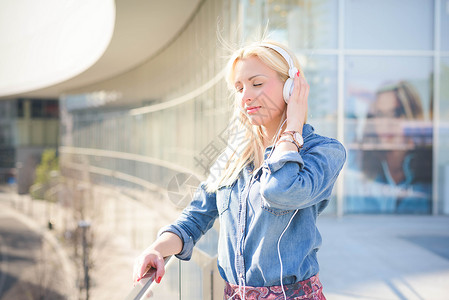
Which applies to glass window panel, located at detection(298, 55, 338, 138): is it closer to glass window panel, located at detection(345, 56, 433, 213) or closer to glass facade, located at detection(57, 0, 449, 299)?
glass facade, located at detection(57, 0, 449, 299)

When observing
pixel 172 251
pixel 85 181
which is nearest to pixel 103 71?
pixel 85 181

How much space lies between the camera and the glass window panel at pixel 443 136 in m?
9.22

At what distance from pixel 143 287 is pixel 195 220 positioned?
39 cm

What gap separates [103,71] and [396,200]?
584 inches

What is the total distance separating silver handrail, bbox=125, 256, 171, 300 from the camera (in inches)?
53.8

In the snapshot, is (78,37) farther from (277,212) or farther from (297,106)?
(277,212)

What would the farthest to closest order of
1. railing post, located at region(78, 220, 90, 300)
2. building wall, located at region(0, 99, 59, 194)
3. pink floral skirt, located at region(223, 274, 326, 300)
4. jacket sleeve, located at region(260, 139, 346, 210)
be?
building wall, located at region(0, 99, 59, 194)
railing post, located at region(78, 220, 90, 300)
pink floral skirt, located at region(223, 274, 326, 300)
jacket sleeve, located at region(260, 139, 346, 210)

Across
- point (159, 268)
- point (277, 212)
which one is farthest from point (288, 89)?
point (159, 268)

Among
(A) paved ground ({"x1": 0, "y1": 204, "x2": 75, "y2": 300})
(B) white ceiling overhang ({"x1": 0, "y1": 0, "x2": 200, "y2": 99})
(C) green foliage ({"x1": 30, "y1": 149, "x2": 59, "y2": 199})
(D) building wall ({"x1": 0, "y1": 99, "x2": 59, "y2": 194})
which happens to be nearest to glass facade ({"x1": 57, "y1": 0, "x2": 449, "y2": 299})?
(B) white ceiling overhang ({"x1": 0, "y1": 0, "x2": 200, "y2": 99})

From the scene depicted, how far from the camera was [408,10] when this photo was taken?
29.6 ft

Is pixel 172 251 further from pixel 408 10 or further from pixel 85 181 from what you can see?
pixel 85 181

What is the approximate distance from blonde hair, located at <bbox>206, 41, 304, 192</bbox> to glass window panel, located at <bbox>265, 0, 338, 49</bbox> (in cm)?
628

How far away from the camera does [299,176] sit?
137 cm

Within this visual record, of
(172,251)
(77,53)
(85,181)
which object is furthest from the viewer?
(85,181)
